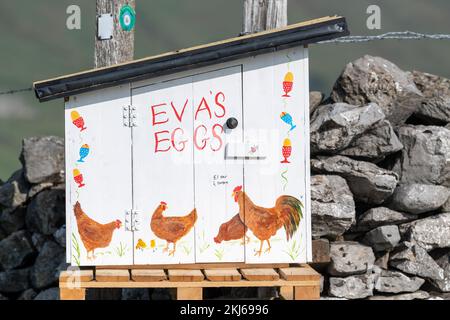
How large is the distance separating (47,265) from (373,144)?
4841 mm

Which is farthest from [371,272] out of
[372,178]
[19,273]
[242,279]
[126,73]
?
[19,273]

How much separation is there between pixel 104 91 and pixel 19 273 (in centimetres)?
454

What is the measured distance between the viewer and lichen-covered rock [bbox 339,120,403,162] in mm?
9898

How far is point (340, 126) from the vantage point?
380 inches

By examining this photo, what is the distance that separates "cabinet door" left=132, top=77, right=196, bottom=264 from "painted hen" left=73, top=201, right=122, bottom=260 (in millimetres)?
262

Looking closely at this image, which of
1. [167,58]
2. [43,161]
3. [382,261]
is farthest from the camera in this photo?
[43,161]

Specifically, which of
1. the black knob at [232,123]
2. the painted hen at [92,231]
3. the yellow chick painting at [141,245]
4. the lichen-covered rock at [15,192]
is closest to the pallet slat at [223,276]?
the yellow chick painting at [141,245]

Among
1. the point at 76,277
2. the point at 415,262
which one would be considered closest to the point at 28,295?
the point at 76,277

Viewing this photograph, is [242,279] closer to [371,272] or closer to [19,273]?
[371,272]

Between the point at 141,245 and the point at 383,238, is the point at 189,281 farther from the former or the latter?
the point at 383,238

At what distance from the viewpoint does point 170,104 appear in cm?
831

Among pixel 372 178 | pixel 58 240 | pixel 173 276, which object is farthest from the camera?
pixel 58 240

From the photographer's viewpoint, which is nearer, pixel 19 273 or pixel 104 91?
pixel 104 91

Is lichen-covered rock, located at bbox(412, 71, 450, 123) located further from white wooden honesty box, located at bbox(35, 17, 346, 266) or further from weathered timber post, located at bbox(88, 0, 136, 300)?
weathered timber post, located at bbox(88, 0, 136, 300)
